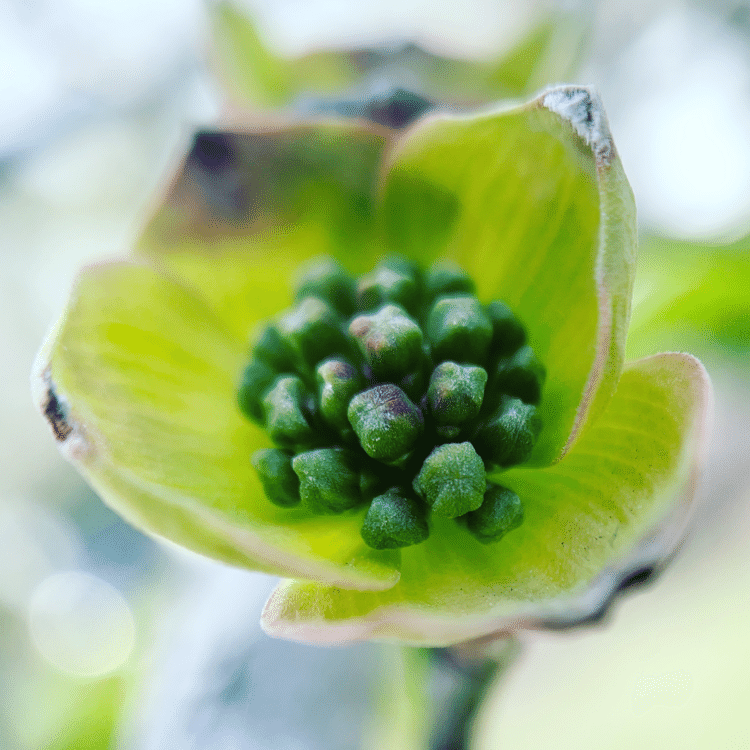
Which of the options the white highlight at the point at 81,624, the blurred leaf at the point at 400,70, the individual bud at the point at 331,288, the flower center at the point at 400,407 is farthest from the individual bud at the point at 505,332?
the white highlight at the point at 81,624

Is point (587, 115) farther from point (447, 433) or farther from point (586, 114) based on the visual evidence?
point (447, 433)

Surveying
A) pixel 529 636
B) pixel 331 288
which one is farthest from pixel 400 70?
pixel 529 636

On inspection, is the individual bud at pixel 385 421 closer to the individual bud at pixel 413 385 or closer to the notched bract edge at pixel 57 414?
the individual bud at pixel 413 385

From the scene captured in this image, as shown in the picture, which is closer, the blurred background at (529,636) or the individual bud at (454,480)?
the individual bud at (454,480)

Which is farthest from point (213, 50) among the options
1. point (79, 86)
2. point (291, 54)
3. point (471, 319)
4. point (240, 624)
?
point (79, 86)

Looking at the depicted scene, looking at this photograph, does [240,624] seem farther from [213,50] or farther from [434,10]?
[434,10]

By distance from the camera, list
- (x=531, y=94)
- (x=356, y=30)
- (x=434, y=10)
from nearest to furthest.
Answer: (x=531, y=94), (x=356, y=30), (x=434, y=10)

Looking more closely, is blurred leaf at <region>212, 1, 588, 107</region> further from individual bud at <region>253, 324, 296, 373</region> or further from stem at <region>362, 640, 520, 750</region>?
stem at <region>362, 640, 520, 750</region>
